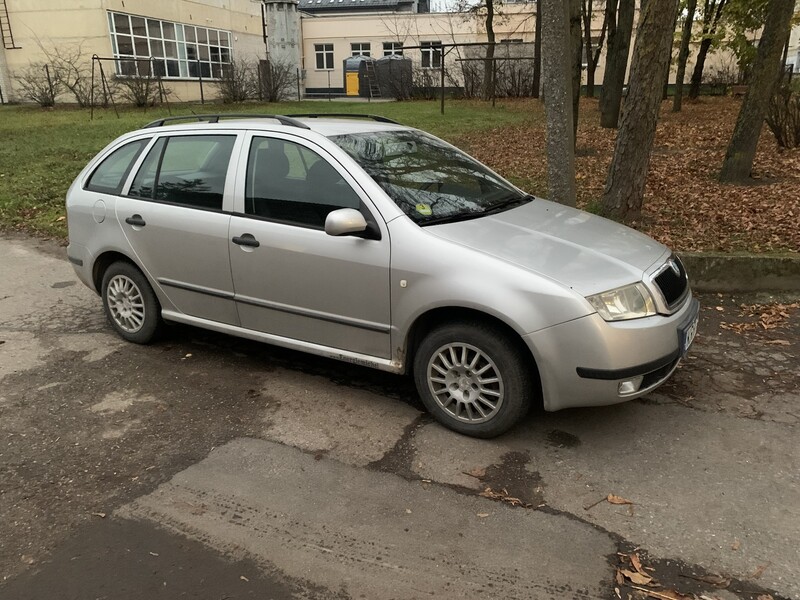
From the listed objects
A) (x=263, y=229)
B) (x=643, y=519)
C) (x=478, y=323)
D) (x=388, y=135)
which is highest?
(x=388, y=135)

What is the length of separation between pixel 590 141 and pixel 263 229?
456 inches

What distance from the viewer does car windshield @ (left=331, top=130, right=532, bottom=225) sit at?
3.92m

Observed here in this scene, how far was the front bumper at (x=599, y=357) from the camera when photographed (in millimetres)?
3254

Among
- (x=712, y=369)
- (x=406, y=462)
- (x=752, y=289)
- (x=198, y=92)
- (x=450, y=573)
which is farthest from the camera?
(x=198, y=92)

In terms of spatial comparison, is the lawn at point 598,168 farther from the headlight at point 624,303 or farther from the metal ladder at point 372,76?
the metal ladder at point 372,76

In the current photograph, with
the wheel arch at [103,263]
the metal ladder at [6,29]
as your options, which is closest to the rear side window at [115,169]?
the wheel arch at [103,263]

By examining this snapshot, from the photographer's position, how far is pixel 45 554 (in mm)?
2801

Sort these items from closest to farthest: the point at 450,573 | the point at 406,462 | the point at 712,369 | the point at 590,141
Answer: the point at 450,573, the point at 406,462, the point at 712,369, the point at 590,141

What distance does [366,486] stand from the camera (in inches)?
128

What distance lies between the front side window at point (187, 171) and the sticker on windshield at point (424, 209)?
1.39 meters

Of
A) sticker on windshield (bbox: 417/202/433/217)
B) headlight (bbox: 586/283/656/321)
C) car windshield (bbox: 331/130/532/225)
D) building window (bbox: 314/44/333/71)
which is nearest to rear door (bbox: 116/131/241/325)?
car windshield (bbox: 331/130/532/225)

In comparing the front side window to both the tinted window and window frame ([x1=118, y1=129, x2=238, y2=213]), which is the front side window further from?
the tinted window

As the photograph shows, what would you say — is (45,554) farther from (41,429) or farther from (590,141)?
(590,141)

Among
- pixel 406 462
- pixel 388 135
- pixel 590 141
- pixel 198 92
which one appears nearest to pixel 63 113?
pixel 198 92
